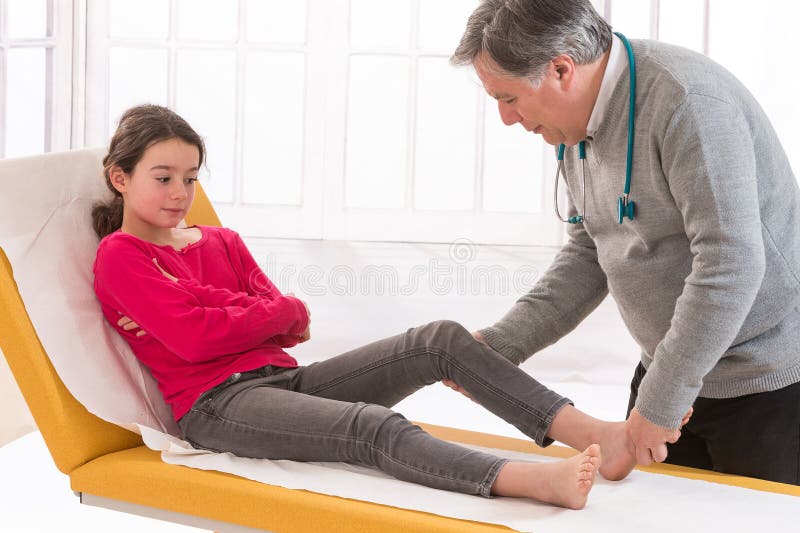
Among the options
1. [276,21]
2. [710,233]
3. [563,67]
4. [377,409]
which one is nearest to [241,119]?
[276,21]

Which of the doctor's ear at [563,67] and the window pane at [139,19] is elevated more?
the window pane at [139,19]

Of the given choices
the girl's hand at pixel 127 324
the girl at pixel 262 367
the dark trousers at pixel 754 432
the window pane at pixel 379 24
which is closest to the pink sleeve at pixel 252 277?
the girl at pixel 262 367

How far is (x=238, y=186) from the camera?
4.01 meters

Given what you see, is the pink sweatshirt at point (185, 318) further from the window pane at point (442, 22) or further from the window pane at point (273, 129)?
the window pane at point (442, 22)

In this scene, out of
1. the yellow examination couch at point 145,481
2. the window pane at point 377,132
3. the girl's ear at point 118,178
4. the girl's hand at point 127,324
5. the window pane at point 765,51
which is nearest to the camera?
the yellow examination couch at point 145,481

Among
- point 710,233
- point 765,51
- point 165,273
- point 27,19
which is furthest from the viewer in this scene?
point 27,19

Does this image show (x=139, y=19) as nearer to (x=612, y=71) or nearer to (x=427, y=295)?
(x=427, y=295)

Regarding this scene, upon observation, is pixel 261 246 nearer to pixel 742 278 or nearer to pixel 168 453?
pixel 168 453

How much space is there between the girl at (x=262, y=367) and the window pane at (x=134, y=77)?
214 cm

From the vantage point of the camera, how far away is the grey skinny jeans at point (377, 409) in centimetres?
159

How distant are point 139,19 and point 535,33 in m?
2.98

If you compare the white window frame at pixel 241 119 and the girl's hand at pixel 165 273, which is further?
the white window frame at pixel 241 119

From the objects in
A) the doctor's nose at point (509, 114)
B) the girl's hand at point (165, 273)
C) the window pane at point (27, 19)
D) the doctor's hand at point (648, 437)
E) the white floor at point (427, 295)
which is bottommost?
the white floor at point (427, 295)

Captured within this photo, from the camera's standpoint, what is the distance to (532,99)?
152 cm
